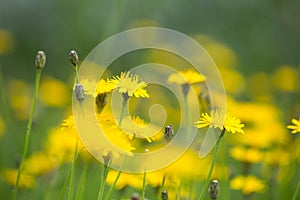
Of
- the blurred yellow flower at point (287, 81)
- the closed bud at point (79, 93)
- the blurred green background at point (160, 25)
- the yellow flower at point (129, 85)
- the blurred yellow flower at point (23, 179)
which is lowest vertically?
the blurred yellow flower at point (23, 179)

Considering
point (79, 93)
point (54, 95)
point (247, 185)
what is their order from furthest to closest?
point (54, 95)
point (247, 185)
point (79, 93)

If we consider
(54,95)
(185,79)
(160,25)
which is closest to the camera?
(185,79)

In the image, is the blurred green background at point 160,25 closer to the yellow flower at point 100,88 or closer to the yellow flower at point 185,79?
the yellow flower at point 185,79

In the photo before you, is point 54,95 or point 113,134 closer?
point 113,134

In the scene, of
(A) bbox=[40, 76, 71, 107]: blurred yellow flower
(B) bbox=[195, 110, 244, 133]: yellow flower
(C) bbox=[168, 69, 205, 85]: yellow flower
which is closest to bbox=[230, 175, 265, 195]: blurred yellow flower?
(C) bbox=[168, 69, 205, 85]: yellow flower

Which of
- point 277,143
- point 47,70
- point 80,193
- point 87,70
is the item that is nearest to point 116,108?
point 80,193

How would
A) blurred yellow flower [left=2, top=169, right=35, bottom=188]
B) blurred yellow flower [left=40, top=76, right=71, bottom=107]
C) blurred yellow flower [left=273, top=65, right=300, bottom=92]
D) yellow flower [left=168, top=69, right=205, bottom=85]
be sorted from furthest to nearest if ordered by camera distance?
blurred yellow flower [left=273, top=65, right=300, bottom=92] < blurred yellow flower [left=40, top=76, right=71, bottom=107] < blurred yellow flower [left=2, top=169, right=35, bottom=188] < yellow flower [left=168, top=69, right=205, bottom=85]

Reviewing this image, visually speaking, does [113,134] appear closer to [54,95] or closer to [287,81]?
[54,95]

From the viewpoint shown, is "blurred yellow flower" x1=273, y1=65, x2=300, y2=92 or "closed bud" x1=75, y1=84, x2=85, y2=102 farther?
"blurred yellow flower" x1=273, y1=65, x2=300, y2=92

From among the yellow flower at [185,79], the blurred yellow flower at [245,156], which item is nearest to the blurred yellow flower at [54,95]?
the blurred yellow flower at [245,156]

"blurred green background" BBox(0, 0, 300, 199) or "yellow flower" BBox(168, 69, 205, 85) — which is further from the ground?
"blurred green background" BBox(0, 0, 300, 199)

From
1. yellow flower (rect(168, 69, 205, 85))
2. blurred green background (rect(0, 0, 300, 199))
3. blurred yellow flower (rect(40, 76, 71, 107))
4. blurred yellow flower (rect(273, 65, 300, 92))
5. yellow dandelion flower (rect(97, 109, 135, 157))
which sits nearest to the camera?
yellow dandelion flower (rect(97, 109, 135, 157))

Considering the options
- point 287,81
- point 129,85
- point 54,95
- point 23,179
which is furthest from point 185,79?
point 287,81

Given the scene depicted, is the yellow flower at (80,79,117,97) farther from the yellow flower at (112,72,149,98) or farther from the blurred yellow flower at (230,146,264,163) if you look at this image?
the blurred yellow flower at (230,146,264,163)
